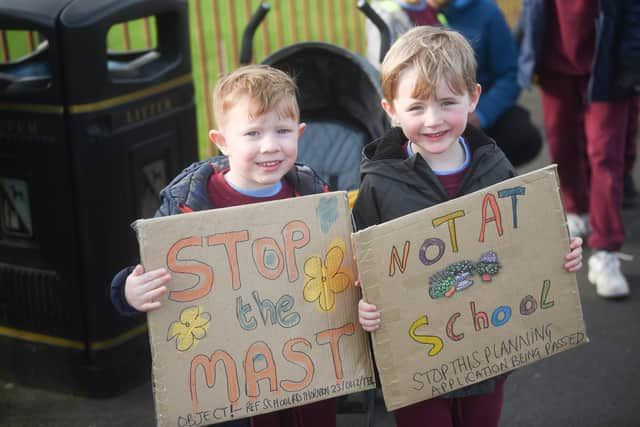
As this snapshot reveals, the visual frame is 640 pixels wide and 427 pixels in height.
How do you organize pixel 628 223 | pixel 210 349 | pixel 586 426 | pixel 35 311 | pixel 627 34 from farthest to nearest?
1. pixel 628 223
2. pixel 627 34
3. pixel 35 311
4. pixel 586 426
5. pixel 210 349

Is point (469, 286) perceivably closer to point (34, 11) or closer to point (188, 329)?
point (188, 329)

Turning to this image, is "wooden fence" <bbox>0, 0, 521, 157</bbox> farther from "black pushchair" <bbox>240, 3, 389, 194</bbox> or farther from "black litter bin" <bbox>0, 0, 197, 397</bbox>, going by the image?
"black pushchair" <bbox>240, 3, 389, 194</bbox>

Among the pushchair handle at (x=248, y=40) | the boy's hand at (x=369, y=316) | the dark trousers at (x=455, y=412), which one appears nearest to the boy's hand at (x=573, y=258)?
the dark trousers at (x=455, y=412)

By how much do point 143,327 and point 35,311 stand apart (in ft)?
1.55

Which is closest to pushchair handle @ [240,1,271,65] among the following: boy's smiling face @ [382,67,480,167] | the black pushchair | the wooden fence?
the black pushchair

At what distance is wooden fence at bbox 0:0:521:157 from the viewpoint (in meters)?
8.02

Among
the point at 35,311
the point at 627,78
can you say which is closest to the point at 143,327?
the point at 35,311

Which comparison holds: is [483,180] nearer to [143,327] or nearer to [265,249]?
[265,249]

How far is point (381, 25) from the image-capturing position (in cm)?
427

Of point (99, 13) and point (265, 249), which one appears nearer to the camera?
point (265, 249)

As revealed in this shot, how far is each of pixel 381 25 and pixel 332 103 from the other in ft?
1.31

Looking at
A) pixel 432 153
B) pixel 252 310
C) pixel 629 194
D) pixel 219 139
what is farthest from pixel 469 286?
pixel 629 194

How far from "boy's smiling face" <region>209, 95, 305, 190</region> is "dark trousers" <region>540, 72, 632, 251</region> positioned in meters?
2.79

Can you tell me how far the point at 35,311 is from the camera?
4234 mm
